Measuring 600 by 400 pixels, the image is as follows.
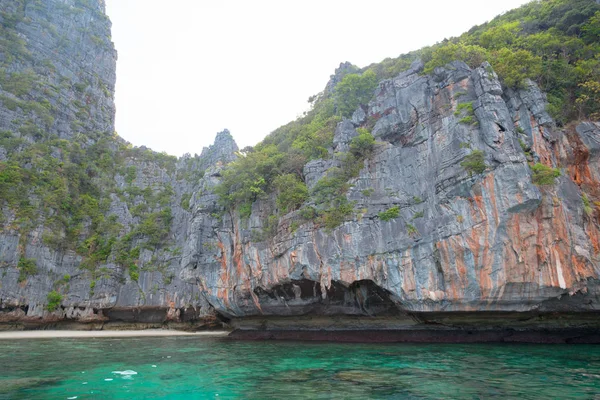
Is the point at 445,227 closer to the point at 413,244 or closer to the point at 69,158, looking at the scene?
the point at 413,244

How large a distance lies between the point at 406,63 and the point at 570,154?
38.8 feet

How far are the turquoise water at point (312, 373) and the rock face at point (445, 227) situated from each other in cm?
242

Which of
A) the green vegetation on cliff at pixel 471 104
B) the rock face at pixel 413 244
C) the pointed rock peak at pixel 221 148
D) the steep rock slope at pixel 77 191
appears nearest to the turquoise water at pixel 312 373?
the rock face at pixel 413 244

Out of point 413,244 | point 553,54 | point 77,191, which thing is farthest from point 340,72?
point 77,191

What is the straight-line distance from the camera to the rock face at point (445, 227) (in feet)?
42.8

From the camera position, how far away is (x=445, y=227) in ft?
47.1

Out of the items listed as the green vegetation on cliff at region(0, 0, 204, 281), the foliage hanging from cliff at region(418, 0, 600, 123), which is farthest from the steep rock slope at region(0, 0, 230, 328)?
the foliage hanging from cliff at region(418, 0, 600, 123)

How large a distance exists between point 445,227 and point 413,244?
5.05 feet

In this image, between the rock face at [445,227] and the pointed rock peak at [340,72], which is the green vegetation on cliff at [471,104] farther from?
the pointed rock peak at [340,72]

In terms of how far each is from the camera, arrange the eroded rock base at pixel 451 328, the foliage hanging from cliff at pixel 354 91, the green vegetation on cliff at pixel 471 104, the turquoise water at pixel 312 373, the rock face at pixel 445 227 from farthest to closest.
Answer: the foliage hanging from cliff at pixel 354 91, the green vegetation on cliff at pixel 471 104, the eroded rock base at pixel 451 328, the rock face at pixel 445 227, the turquoise water at pixel 312 373

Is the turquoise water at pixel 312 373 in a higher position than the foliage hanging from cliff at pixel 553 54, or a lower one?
lower

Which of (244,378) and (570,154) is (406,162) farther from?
(244,378)

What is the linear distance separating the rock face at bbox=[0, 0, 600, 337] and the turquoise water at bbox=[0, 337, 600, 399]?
241cm

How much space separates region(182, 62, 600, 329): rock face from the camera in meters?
13.0
